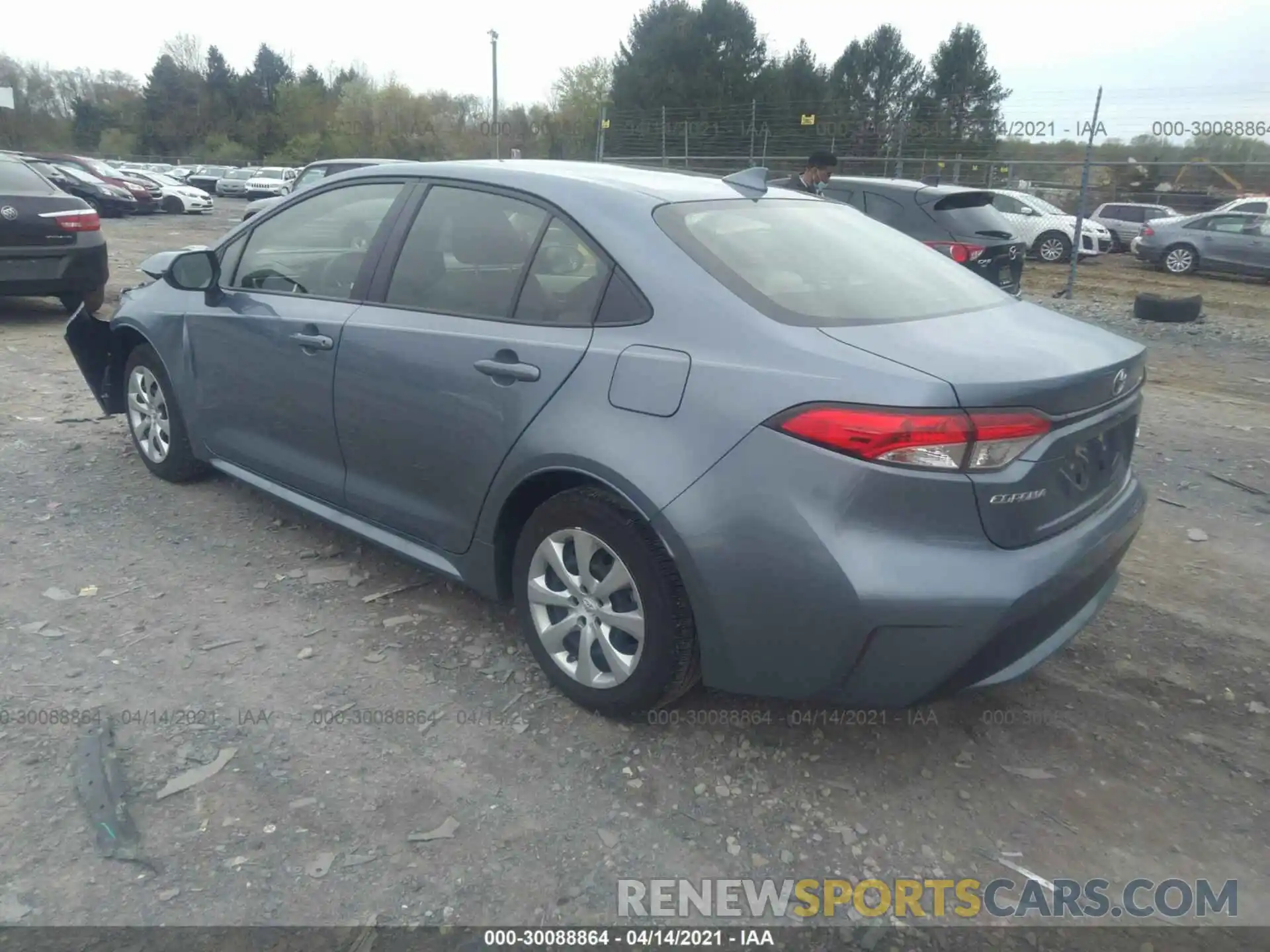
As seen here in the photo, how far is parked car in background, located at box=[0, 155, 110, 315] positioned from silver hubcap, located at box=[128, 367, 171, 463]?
4.00 m

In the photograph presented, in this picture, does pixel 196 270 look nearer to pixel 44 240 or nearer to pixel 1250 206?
pixel 44 240

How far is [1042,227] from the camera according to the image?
1945cm

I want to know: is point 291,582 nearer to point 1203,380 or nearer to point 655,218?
point 655,218

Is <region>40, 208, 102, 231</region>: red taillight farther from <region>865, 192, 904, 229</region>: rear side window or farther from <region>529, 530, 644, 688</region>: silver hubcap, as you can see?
<region>529, 530, 644, 688</region>: silver hubcap

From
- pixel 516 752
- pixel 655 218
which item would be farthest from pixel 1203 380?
pixel 516 752

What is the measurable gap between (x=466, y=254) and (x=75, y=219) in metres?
7.02

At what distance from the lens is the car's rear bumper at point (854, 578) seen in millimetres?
2336

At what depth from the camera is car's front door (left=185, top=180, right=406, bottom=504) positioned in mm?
3637

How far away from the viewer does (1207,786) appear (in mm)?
2721

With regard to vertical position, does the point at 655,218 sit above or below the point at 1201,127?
below

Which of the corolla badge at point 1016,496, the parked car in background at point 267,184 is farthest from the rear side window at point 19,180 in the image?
the parked car in background at point 267,184

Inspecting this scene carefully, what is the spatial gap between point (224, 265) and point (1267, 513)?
504cm

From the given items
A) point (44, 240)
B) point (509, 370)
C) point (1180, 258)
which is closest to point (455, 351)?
point (509, 370)

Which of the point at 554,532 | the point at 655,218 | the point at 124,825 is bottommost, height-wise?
the point at 124,825
